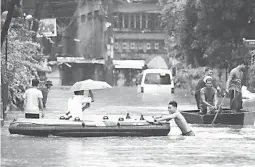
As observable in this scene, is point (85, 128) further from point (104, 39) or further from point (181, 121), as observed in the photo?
point (104, 39)

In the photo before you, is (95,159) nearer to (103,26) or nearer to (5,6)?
(5,6)

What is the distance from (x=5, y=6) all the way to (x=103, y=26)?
86464 millimetres

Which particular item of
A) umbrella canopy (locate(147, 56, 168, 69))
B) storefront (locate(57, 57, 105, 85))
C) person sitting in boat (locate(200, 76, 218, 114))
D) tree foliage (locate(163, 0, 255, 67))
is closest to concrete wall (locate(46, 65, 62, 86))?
storefront (locate(57, 57, 105, 85))

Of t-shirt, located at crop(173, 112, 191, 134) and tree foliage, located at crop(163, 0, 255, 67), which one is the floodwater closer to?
t-shirt, located at crop(173, 112, 191, 134)

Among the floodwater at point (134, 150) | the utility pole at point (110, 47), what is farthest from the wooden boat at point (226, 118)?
the utility pole at point (110, 47)

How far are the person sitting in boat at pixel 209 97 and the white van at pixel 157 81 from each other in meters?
24.9

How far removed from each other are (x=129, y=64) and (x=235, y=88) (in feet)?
300

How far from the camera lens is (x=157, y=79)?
5441 centimetres

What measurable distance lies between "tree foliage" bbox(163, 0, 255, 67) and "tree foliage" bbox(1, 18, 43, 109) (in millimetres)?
15114

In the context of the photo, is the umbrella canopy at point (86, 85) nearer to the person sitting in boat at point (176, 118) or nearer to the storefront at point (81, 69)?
the person sitting in boat at point (176, 118)

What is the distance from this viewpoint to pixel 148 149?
64.7ft

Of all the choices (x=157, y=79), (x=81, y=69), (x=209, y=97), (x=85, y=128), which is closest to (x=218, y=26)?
(x=157, y=79)

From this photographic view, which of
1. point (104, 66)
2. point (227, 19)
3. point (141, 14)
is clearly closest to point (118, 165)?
point (227, 19)

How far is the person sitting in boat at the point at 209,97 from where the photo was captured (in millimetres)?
27125
